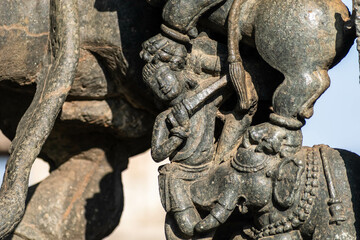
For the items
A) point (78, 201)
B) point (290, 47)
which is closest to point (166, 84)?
point (290, 47)

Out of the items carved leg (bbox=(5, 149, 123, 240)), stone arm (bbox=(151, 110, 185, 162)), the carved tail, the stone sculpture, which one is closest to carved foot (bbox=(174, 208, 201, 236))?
the stone sculpture

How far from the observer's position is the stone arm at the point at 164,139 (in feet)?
8.64

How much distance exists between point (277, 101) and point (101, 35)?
0.61 m

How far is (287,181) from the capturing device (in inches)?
99.6

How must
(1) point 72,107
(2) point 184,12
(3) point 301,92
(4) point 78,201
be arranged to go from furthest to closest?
(4) point 78,201 → (1) point 72,107 → (2) point 184,12 → (3) point 301,92

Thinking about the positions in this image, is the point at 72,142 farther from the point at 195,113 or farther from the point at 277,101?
the point at 277,101

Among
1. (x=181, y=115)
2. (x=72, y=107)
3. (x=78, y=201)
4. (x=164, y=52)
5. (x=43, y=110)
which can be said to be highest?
(x=164, y=52)

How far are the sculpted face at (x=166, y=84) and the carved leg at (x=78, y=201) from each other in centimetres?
72

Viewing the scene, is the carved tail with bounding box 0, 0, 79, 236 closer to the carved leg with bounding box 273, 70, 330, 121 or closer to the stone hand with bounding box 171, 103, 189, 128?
the stone hand with bounding box 171, 103, 189, 128

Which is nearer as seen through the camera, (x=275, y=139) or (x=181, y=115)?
(x=275, y=139)

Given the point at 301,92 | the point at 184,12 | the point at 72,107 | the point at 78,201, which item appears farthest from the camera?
the point at 78,201

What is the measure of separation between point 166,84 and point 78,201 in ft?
2.61

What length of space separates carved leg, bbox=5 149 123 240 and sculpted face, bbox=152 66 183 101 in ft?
2.36

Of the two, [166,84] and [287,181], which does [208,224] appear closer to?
[287,181]
